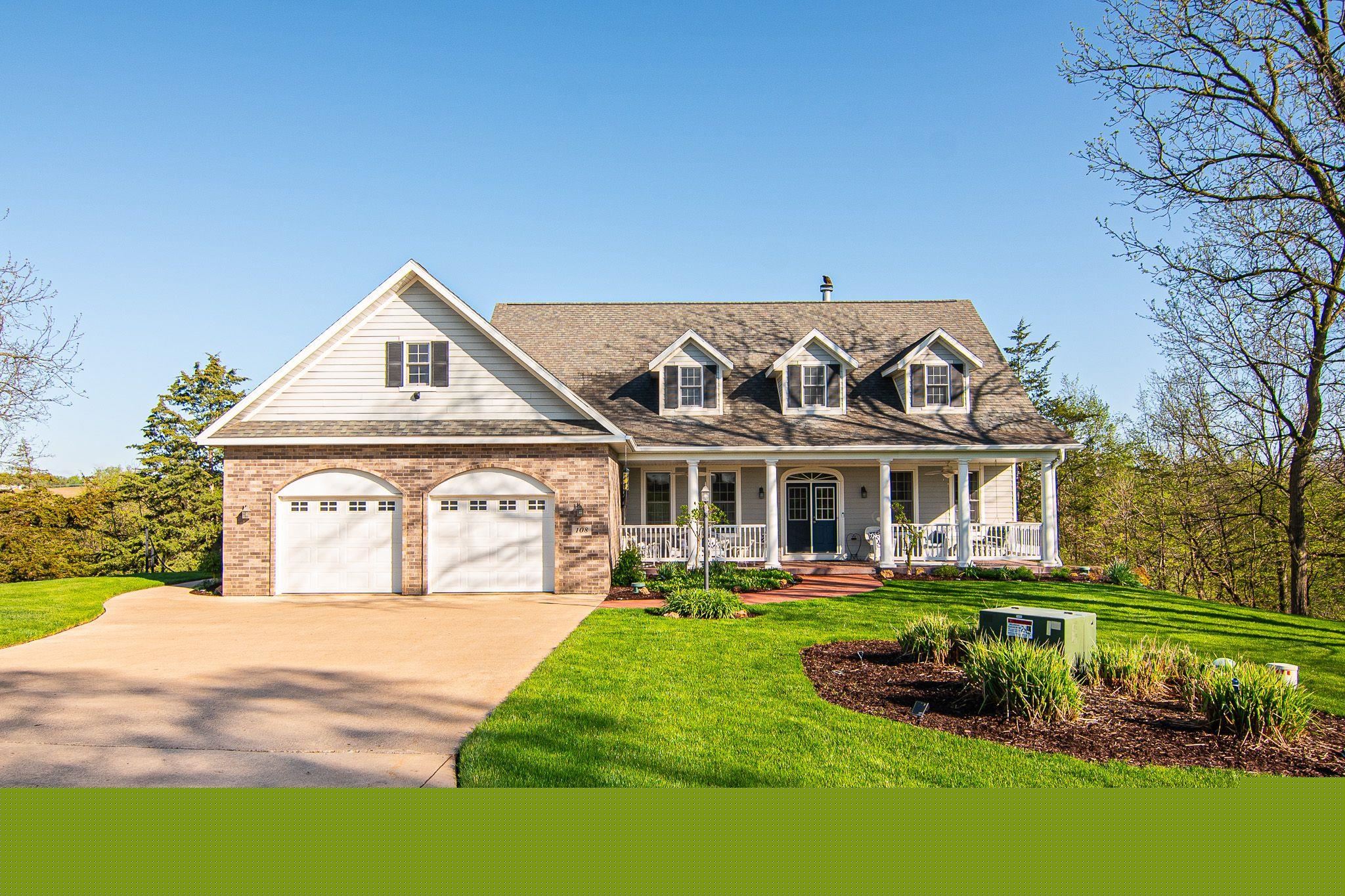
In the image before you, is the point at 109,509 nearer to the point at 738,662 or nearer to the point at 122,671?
the point at 122,671

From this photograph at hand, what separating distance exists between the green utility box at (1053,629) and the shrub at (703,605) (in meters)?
5.17

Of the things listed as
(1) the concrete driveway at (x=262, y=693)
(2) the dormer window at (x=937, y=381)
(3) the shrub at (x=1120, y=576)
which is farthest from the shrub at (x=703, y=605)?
(3) the shrub at (x=1120, y=576)

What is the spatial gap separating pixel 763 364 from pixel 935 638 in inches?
563

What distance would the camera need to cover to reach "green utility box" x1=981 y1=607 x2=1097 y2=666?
7.80 m

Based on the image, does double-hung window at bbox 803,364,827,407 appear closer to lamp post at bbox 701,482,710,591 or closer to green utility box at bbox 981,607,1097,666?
lamp post at bbox 701,482,710,591

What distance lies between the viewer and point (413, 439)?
16.0m

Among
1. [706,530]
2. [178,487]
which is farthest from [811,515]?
[178,487]

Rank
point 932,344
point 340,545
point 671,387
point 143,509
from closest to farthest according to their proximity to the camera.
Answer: point 340,545 → point 671,387 → point 932,344 → point 143,509

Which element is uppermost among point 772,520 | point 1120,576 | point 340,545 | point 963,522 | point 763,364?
point 763,364

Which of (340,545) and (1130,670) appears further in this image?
(340,545)

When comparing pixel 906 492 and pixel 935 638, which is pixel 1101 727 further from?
pixel 906 492

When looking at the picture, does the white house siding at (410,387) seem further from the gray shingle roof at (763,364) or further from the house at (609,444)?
the gray shingle roof at (763,364)

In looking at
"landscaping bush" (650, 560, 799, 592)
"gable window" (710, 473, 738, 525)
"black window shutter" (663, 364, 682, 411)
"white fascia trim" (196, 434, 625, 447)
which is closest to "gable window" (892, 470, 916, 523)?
"gable window" (710, 473, 738, 525)

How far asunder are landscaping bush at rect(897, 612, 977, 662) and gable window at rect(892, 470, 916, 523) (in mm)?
11908
